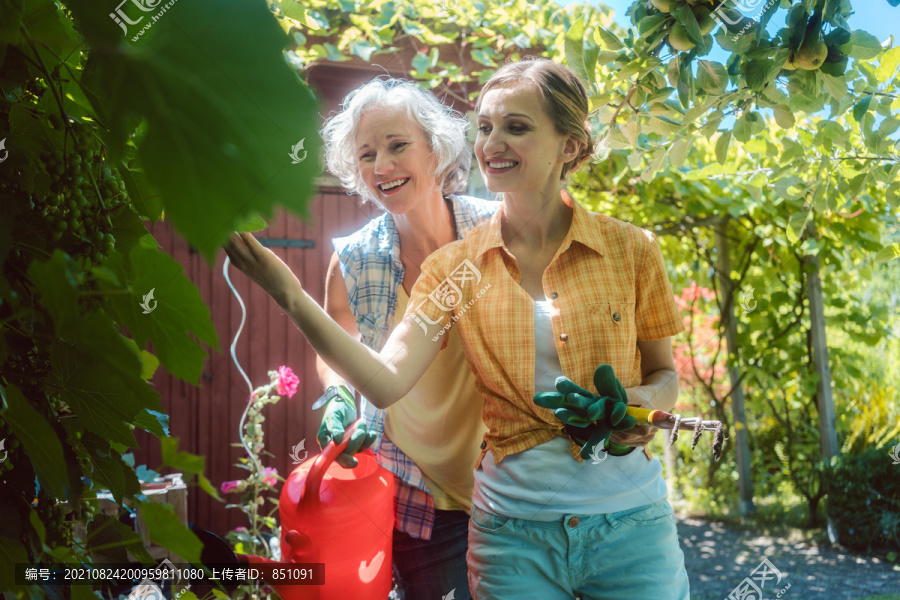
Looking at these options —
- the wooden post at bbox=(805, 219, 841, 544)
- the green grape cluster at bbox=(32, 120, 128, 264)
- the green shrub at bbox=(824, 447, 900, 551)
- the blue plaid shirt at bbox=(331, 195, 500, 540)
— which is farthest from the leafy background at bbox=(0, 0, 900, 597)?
the green shrub at bbox=(824, 447, 900, 551)

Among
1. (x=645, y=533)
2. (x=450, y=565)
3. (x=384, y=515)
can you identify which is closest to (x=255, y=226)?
(x=645, y=533)

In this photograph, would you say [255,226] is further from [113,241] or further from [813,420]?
[813,420]

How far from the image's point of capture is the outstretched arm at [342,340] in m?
0.88

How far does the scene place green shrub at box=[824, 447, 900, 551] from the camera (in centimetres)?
391

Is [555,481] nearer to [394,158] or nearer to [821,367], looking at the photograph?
[394,158]

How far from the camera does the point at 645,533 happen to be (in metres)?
1.19

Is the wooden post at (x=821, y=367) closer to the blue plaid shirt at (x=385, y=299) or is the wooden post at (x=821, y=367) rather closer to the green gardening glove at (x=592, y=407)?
the blue plaid shirt at (x=385, y=299)

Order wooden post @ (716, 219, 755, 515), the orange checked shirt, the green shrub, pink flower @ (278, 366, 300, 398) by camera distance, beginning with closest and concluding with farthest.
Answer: the orange checked shirt, pink flower @ (278, 366, 300, 398), the green shrub, wooden post @ (716, 219, 755, 515)

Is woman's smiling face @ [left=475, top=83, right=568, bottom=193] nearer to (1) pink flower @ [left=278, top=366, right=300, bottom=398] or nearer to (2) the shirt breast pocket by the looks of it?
(2) the shirt breast pocket

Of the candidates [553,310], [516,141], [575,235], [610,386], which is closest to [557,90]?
[516,141]

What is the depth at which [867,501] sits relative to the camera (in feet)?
13.0

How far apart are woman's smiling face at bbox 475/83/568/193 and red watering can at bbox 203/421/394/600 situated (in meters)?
0.62

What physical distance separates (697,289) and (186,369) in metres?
4.76

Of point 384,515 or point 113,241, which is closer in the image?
point 113,241
